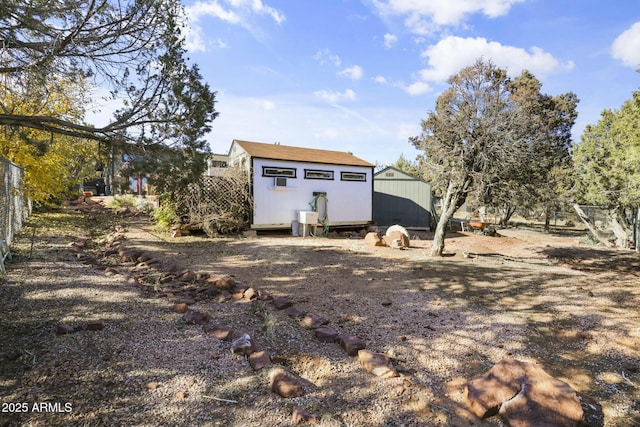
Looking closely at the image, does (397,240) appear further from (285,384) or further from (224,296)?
(285,384)

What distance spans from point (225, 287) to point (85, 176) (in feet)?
36.3

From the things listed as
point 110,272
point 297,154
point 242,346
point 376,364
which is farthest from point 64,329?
point 297,154

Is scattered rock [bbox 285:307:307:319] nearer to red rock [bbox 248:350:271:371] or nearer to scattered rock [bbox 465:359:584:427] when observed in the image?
red rock [bbox 248:350:271:371]

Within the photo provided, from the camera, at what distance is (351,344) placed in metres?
3.17

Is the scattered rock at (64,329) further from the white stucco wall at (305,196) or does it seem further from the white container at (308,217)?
the white container at (308,217)

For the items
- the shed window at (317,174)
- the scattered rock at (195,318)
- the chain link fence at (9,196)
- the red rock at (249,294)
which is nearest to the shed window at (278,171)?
the shed window at (317,174)

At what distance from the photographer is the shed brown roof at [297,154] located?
12.4 m

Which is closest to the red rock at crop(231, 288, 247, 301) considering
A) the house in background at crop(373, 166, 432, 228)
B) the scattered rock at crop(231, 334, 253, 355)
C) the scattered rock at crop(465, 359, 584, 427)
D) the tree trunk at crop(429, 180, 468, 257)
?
the scattered rock at crop(231, 334, 253, 355)

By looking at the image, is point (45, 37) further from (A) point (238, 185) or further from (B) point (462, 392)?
(A) point (238, 185)

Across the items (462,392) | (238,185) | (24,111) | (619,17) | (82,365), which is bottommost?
(462,392)

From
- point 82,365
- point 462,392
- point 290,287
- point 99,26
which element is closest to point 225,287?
point 290,287

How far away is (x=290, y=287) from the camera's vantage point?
213 inches

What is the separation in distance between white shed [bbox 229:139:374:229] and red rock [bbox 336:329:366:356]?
8.96 meters

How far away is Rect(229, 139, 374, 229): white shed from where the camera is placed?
12.0 m
